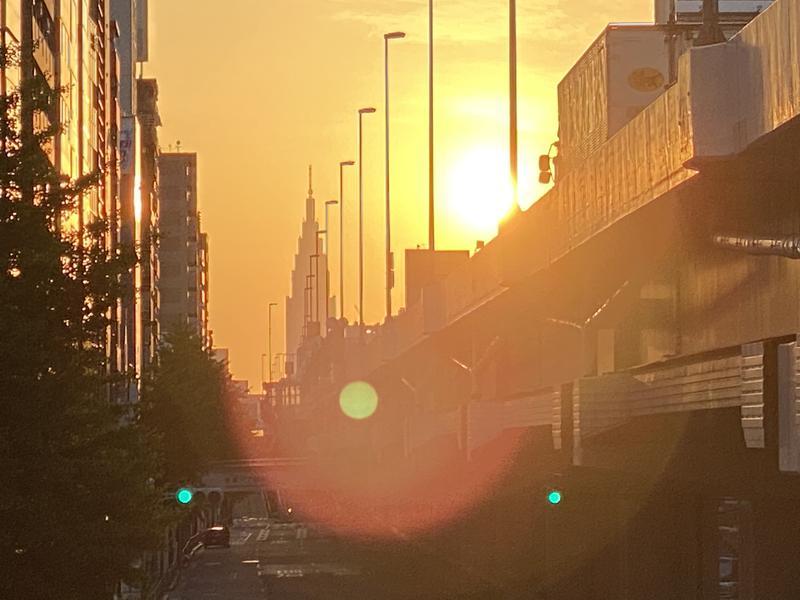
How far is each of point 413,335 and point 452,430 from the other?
326 inches

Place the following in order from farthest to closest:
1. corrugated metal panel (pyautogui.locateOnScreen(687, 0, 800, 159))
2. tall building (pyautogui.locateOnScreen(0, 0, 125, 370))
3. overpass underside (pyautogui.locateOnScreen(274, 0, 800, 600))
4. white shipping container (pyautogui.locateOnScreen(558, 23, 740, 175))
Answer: tall building (pyautogui.locateOnScreen(0, 0, 125, 370))
white shipping container (pyautogui.locateOnScreen(558, 23, 740, 175))
overpass underside (pyautogui.locateOnScreen(274, 0, 800, 600))
corrugated metal panel (pyautogui.locateOnScreen(687, 0, 800, 159))

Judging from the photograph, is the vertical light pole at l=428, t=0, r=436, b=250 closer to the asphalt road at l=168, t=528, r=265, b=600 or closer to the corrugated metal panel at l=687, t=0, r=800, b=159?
the asphalt road at l=168, t=528, r=265, b=600

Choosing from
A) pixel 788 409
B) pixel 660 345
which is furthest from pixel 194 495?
pixel 788 409

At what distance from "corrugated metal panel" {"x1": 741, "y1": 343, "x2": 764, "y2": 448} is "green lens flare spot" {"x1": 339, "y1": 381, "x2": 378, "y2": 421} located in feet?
320

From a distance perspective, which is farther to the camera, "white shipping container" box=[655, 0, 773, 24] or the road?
the road

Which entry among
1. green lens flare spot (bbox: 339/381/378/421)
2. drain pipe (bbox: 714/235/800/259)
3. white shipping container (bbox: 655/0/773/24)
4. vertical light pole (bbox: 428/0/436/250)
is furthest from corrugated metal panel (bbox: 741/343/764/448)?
green lens flare spot (bbox: 339/381/378/421)

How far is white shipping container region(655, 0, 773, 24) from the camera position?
53.5 meters

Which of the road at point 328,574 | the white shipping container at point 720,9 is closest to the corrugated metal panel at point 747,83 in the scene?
the white shipping container at point 720,9

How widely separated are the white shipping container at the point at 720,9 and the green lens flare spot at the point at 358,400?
5859cm

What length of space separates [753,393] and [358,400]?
114747 millimetres

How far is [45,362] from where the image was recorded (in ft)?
111

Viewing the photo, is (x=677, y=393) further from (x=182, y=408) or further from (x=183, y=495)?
(x=182, y=408)

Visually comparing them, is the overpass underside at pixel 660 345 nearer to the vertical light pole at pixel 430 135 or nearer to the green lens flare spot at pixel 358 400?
the vertical light pole at pixel 430 135

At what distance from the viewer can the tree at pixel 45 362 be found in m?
33.2
